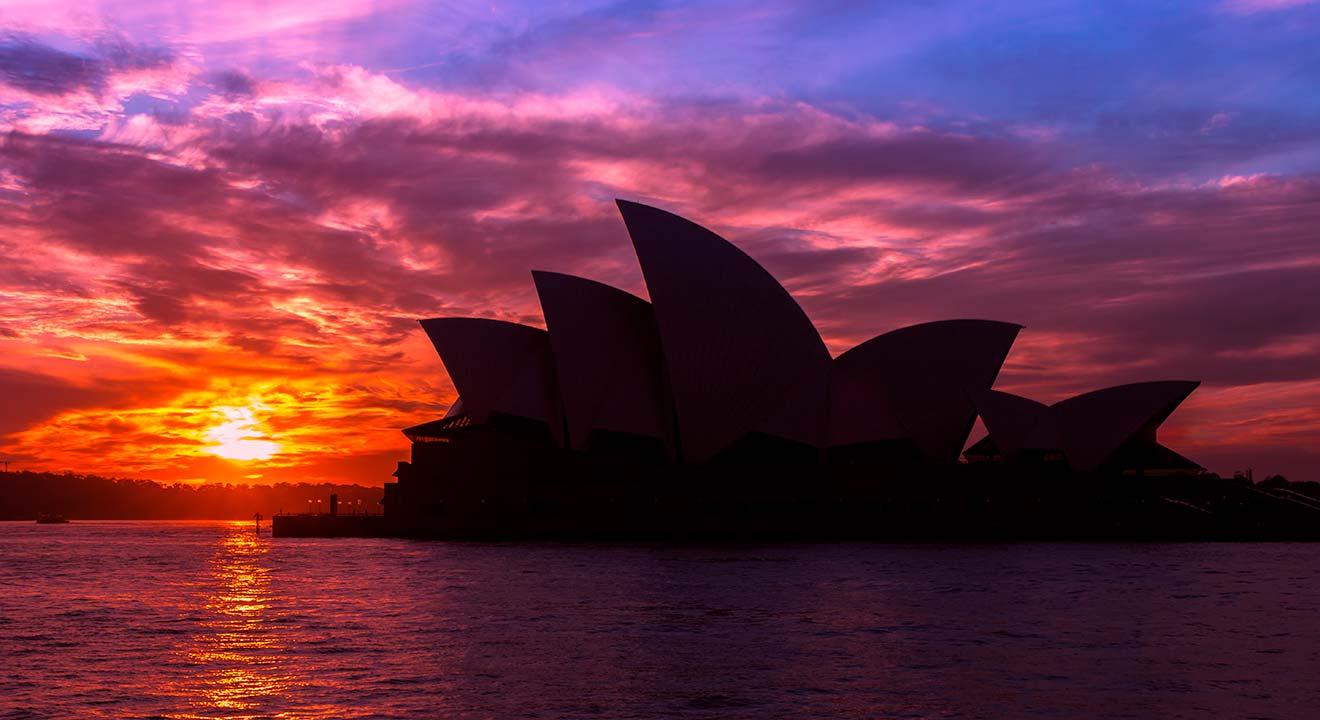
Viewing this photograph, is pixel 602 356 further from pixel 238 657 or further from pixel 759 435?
pixel 238 657

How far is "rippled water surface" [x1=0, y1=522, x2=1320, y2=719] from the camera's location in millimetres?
19188

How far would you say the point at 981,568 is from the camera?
4556 cm

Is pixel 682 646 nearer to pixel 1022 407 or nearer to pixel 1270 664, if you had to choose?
pixel 1270 664

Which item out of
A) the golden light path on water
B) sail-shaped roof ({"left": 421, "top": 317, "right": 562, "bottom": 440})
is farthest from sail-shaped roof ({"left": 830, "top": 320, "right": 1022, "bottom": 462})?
the golden light path on water

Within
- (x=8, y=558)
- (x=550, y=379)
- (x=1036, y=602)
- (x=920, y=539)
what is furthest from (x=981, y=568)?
(x=8, y=558)

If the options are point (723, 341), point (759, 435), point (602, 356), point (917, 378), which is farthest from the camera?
point (759, 435)

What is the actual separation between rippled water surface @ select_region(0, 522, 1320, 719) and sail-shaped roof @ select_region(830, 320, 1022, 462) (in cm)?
2134

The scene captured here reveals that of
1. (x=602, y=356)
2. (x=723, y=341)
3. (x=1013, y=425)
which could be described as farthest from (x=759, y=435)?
(x=1013, y=425)

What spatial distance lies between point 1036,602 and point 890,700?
52.9ft

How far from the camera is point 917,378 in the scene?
230 feet

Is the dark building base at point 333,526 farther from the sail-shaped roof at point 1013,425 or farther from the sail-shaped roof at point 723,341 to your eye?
the sail-shaped roof at point 1013,425

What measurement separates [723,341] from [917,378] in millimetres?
12905

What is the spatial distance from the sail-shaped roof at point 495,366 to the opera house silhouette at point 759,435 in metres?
0.09

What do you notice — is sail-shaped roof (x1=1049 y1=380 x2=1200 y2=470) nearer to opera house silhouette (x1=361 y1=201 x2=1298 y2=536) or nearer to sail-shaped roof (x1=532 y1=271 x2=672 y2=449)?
opera house silhouette (x1=361 y1=201 x2=1298 y2=536)
